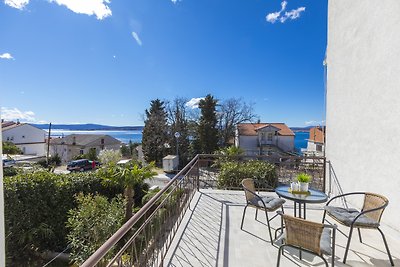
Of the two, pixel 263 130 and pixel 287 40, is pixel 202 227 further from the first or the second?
pixel 263 130

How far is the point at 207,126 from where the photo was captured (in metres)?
24.0

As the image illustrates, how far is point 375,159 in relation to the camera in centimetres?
341

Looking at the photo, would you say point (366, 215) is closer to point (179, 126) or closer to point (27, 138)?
point (179, 126)

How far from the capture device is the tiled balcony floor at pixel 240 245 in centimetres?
257

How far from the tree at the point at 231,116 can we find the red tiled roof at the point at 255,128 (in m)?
0.88

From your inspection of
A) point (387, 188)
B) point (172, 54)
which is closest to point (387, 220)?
point (387, 188)

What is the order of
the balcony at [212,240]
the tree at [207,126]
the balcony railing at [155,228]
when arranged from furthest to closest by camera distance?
the tree at [207,126] < the balcony at [212,240] < the balcony railing at [155,228]

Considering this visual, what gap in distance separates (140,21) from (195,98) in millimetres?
16787

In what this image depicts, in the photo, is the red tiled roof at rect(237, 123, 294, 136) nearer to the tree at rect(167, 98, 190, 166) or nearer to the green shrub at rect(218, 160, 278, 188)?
the tree at rect(167, 98, 190, 166)

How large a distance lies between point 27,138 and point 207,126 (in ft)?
99.4

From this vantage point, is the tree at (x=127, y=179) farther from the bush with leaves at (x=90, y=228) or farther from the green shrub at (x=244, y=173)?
the green shrub at (x=244, y=173)

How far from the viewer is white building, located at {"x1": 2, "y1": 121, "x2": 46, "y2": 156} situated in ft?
106

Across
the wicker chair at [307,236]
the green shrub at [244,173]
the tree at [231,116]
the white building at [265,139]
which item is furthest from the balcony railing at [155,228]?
the white building at [265,139]

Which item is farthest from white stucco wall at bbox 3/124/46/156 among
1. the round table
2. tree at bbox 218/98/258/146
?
the round table
